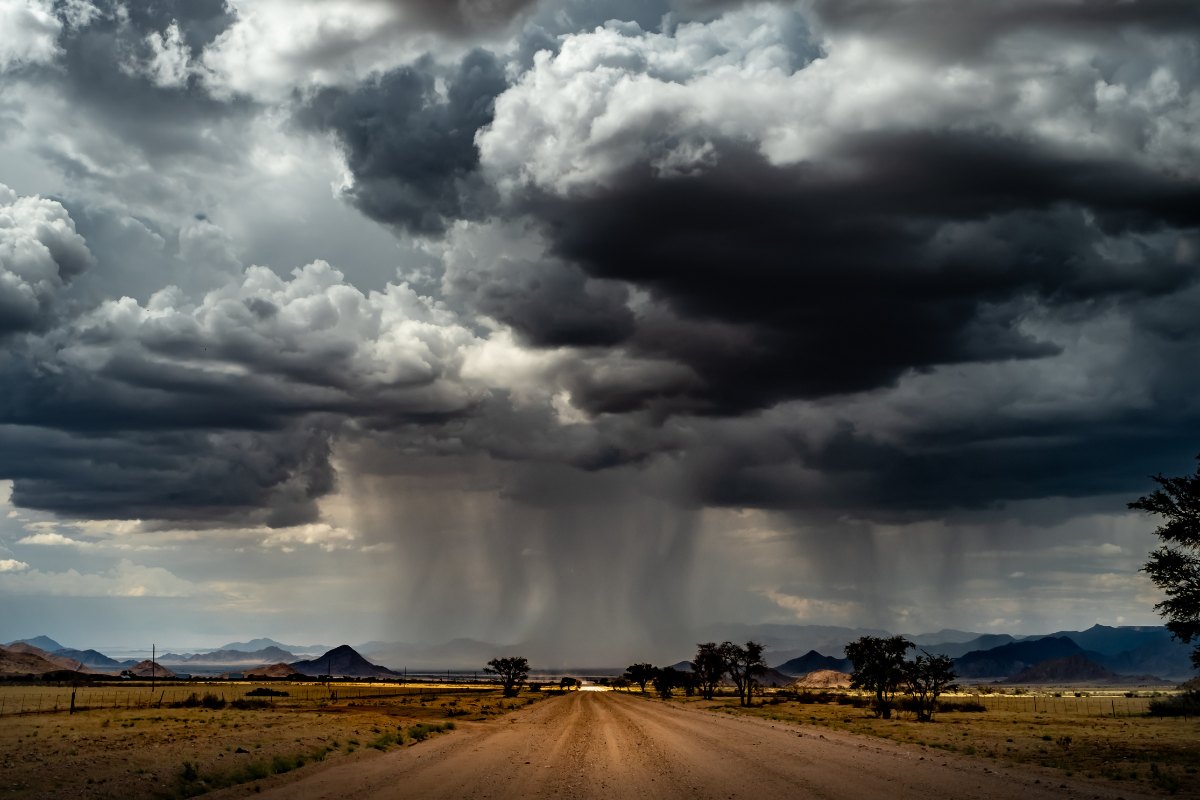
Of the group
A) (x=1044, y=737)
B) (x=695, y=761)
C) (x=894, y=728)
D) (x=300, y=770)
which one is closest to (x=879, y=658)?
(x=894, y=728)

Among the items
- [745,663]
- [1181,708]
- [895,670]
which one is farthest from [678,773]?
[745,663]

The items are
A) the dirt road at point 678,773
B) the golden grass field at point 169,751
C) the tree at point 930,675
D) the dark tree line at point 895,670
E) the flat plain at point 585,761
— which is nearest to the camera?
the dirt road at point 678,773

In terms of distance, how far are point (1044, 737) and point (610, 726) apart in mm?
30285

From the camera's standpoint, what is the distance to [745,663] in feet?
496

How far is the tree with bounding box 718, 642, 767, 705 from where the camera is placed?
14675cm

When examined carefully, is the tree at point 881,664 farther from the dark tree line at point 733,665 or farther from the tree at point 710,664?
the tree at point 710,664

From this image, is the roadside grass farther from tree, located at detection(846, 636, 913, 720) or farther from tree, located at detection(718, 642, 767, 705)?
tree, located at detection(718, 642, 767, 705)

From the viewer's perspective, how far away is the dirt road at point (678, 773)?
1185 inches

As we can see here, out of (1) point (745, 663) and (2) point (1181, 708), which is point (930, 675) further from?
(1) point (745, 663)

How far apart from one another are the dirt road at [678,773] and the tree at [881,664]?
66083 millimetres

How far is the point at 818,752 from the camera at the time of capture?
4559cm

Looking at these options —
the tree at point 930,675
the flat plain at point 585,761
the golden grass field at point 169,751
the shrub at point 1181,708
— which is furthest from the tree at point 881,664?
the golden grass field at point 169,751

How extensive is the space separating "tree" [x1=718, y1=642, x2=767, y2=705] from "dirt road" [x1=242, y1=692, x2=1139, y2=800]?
93.5m

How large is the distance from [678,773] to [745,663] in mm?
120921
